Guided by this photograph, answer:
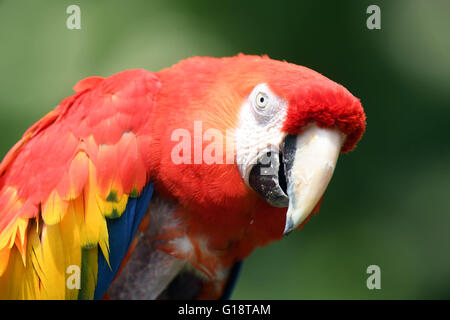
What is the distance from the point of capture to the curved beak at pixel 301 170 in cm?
112

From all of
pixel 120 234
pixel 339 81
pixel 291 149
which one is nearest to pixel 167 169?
pixel 120 234

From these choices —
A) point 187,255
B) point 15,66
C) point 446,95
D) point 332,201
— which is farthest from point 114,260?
point 446,95

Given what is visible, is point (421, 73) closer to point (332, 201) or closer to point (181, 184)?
point (332, 201)

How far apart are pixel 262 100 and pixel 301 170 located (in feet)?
0.67

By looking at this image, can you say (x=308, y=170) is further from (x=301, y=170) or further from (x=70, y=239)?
(x=70, y=239)

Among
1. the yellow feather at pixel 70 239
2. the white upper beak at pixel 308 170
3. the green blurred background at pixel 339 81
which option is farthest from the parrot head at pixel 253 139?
the green blurred background at pixel 339 81

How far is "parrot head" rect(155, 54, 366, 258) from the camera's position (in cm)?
112

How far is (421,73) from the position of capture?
7.40ft

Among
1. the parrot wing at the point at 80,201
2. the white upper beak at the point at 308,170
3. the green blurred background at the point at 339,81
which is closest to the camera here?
the white upper beak at the point at 308,170

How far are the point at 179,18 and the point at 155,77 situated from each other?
84 cm

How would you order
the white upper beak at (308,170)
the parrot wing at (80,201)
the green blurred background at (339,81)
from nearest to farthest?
the white upper beak at (308,170), the parrot wing at (80,201), the green blurred background at (339,81)

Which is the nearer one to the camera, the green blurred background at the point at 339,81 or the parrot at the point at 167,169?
the parrot at the point at 167,169

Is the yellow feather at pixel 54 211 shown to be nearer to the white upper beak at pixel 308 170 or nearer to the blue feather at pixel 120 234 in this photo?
the blue feather at pixel 120 234

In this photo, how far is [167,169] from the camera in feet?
4.11
